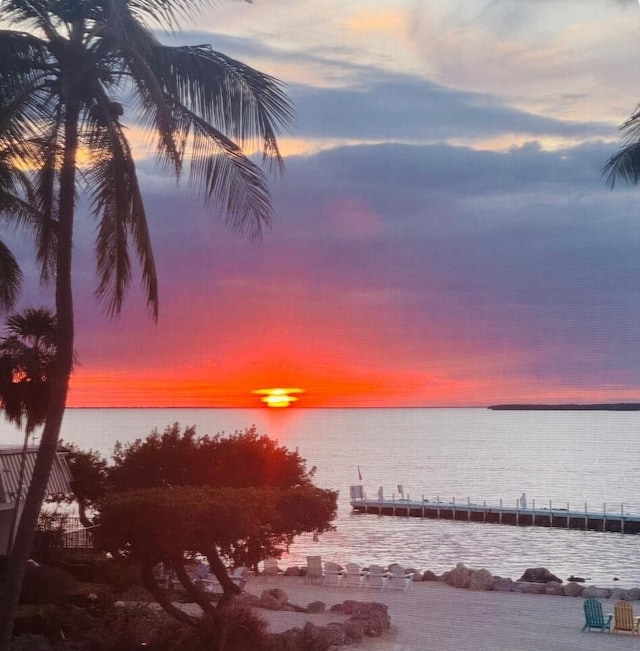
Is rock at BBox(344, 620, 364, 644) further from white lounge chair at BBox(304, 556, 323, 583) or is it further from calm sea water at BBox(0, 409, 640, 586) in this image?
white lounge chair at BBox(304, 556, 323, 583)

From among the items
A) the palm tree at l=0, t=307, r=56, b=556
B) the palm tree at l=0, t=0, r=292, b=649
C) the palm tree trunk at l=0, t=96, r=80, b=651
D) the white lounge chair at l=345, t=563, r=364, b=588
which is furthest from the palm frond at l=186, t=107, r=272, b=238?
the white lounge chair at l=345, t=563, r=364, b=588

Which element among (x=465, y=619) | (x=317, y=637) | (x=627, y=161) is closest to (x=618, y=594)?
(x=465, y=619)

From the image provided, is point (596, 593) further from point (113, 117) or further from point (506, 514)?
point (506, 514)

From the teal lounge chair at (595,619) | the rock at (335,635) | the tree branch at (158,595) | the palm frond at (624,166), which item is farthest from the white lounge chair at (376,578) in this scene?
the palm frond at (624,166)

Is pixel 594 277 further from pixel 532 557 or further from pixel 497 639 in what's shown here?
pixel 532 557

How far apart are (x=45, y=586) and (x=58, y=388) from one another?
2.36m

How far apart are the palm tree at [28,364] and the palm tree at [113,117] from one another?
187 centimetres

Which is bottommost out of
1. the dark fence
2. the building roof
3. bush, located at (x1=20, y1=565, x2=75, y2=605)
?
bush, located at (x1=20, y1=565, x2=75, y2=605)

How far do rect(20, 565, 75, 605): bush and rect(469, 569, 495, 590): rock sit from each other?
18.9 feet

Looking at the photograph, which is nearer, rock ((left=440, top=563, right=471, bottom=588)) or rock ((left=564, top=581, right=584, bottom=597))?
rock ((left=564, top=581, right=584, bottom=597))

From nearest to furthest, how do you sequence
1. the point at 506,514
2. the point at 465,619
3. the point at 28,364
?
1. the point at 28,364
2. the point at 465,619
3. the point at 506,514

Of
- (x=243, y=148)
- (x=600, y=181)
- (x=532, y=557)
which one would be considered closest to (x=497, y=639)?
(x=600, y=181)

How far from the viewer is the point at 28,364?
6.66 metres

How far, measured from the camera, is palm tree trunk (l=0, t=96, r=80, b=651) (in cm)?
455
